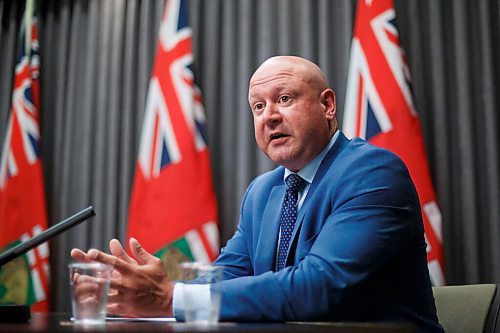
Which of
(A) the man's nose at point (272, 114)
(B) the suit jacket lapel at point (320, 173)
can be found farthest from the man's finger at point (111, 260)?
(A) the man's nose at point (272, 114)

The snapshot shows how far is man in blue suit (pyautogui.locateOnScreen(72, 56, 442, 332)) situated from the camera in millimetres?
1397

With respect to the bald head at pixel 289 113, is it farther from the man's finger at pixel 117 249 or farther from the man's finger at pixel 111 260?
the man's finger at pixel 111 260

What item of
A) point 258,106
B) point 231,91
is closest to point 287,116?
point 258,106

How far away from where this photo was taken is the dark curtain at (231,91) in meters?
3.10

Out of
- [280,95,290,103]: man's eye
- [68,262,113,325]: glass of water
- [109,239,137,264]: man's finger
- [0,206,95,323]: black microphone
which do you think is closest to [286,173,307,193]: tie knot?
[280,95,290,103]: man's eye

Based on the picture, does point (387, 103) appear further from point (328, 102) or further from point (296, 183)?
point (296, 183)

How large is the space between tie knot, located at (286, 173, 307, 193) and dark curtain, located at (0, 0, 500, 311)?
1.31 metres

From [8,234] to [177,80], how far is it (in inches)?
60.1

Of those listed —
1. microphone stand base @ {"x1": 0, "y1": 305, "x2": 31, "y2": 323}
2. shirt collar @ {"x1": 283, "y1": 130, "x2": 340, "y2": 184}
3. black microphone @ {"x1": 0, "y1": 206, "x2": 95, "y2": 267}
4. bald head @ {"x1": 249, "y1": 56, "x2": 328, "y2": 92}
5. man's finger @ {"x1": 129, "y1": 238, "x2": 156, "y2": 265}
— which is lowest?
microphone stand base @ {"x1": 0, "y1": 305, "x2": 31, "y2": 323}

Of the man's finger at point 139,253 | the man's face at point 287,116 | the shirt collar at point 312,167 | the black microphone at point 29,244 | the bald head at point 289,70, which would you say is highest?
the bald head at point 289,70

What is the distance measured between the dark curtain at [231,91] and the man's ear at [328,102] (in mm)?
1128

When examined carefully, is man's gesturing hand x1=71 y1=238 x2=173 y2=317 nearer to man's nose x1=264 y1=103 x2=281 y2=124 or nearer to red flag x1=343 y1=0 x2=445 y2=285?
man's nose x1=264 y1=103 x2=281 y2=124

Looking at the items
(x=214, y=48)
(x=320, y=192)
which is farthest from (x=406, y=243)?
(x=214, y=48)

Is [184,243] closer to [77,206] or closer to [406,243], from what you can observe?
[77,206]
